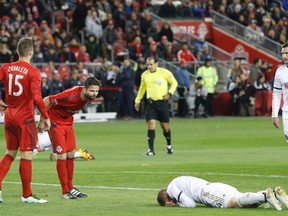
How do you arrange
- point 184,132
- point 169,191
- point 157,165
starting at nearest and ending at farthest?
point 169,191 < point 157,165 < point 184,132

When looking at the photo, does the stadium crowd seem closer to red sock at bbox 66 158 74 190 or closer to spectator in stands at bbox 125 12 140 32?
spectator in stands at bbox 125 12 140 32

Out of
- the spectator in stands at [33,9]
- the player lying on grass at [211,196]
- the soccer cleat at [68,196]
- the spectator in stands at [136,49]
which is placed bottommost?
the soccer cleat at [68,196]

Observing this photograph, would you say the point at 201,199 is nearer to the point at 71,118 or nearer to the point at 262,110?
the point at 71,118

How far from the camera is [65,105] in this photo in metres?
17.7

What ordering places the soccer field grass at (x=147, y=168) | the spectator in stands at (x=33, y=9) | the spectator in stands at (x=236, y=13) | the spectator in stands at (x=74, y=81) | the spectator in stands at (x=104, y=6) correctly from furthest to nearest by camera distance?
the spectator in stands at (x=236, y=13) → the spectator in stands at (x=104, y=6) → the spectator in stands at (x=33, y=9) → the spectator in stands at (x=74, y=81) → the soccer field grass at (x=147, y=168)

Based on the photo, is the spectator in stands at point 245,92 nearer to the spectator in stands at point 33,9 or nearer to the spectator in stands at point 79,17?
the spectator in stands at point 79,17

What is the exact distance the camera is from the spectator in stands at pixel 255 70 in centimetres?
4616

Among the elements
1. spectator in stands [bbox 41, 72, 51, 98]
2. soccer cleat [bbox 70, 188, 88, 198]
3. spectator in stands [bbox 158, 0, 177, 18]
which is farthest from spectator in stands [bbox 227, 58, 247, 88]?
soccer cleat [bbox 70, 188, 88, 198]

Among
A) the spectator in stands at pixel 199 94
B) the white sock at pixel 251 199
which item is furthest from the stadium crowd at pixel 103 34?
the white sock at pixel 251 199

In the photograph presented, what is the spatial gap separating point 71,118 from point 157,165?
6.23 metres

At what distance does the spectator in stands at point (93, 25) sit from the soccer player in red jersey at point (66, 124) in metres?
28.4

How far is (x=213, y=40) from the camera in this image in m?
52.0

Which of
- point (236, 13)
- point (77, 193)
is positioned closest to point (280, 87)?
point (77, 193)

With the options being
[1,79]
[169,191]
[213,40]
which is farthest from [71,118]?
[213,40]
